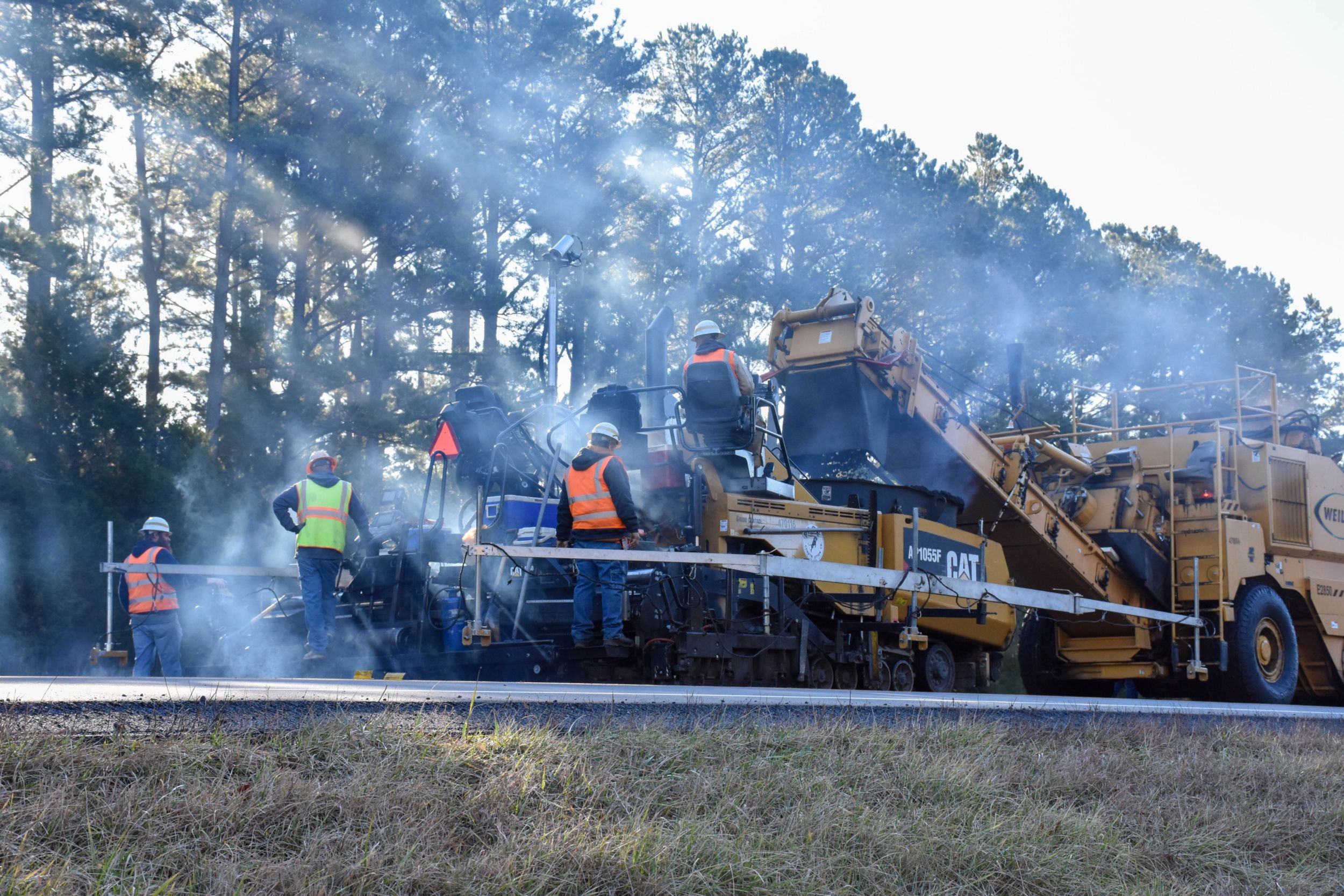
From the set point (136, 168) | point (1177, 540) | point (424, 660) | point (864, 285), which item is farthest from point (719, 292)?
point (424, 660)

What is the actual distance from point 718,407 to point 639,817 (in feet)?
16.2

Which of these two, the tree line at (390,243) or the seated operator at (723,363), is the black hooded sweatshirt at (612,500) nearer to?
the seated operator at (723,363)

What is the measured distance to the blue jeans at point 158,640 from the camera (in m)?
10.5

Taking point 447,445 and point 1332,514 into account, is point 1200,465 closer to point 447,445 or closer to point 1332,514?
point 1332,514

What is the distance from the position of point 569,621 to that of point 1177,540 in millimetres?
7133

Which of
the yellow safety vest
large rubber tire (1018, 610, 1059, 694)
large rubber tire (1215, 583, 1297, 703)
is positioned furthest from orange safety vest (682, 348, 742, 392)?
large rubber tire (1215, 583, 1297, 703)

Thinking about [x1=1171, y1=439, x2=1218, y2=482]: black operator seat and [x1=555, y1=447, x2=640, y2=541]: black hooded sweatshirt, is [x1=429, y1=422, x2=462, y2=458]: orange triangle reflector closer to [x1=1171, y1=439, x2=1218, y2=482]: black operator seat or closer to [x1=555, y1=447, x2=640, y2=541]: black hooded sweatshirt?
[x1=555, y1=447, x2=640, y2=541]: black hooded sweatshirt

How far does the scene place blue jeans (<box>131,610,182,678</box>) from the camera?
10.5 meters

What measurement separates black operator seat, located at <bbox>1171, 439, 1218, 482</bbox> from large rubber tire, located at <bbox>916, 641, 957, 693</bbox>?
365 cm

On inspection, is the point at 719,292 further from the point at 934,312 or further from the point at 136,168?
the point at 136,168

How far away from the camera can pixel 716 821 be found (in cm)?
404

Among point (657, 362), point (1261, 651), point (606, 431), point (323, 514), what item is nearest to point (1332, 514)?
point (1261, 651)

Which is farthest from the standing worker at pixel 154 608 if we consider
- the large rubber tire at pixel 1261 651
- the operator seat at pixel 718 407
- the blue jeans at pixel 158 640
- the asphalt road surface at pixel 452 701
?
the large rubber tire at pixel 1261 651

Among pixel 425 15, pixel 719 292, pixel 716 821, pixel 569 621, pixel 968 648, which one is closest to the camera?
pixel 716 821
